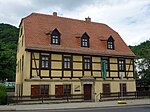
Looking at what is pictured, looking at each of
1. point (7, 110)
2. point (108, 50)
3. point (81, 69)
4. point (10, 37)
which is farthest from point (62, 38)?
point (10, 37)

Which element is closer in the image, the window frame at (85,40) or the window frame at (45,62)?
the window frame at (45,62)

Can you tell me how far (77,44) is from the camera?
3203 cm

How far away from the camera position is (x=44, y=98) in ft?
90.0

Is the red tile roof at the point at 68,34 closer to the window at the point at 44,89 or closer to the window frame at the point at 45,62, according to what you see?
the window frame at the point at 45,62

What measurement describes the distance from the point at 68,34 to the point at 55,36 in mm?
2863

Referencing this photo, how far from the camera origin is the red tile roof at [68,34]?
29484 millimetres

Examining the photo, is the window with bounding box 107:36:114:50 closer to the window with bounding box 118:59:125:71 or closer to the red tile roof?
the red tile roof

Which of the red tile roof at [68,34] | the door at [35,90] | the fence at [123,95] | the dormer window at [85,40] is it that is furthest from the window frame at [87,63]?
the door at [35,90]

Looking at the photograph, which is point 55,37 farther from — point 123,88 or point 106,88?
point 123,88

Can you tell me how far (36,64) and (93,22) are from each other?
47.0 feet

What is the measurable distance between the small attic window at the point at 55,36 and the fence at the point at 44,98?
22.4 feet

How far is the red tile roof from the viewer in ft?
96.7

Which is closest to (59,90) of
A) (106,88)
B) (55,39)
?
(55,39)

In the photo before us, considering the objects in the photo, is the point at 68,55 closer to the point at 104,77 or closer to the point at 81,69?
the point at 81,69
